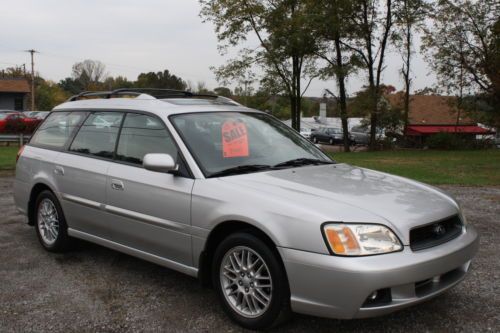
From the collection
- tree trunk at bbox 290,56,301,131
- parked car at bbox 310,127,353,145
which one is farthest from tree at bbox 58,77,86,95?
tree trunk at bbox 290,56,301,131

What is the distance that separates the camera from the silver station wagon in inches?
125

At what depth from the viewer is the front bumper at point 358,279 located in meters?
3.05

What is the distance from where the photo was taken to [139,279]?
185 inches

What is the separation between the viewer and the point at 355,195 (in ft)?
11.7

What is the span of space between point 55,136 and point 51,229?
101 cm

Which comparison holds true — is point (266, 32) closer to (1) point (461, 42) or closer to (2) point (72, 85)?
(1) point (461, 42)

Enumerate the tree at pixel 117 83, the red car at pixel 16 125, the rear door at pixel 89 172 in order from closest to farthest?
the rear door at pixel 89 172 → the red car at pixel 16 125 → the tree at pixel 117 83

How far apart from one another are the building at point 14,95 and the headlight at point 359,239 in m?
52.8

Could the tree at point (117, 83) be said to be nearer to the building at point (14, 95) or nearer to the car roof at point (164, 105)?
the building at point (14, 95)

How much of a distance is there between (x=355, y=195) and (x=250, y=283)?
948mm

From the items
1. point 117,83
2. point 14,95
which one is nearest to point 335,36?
point 14,95

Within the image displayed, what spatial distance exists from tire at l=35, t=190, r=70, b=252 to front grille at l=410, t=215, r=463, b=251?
3.57 m

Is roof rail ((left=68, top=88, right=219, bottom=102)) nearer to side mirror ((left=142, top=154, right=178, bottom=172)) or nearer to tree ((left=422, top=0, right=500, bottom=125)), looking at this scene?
side mirror ((left=142, top=154, right=178, bottom=172))

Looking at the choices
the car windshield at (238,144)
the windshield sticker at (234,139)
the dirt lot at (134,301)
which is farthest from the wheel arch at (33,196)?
the windshield sticker at (234,139)
